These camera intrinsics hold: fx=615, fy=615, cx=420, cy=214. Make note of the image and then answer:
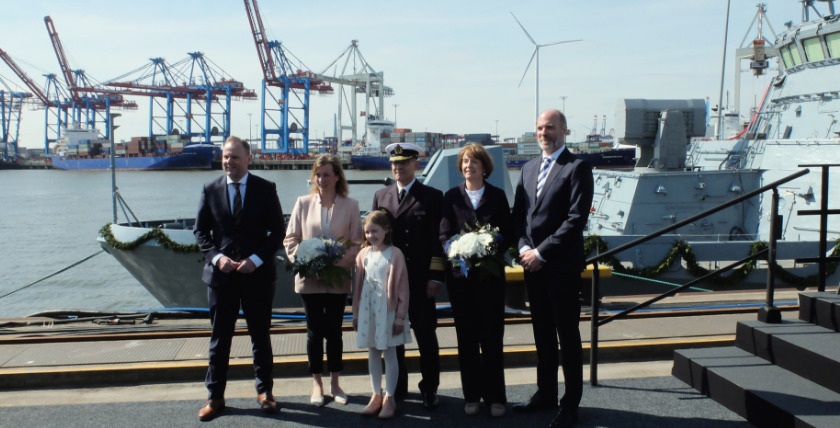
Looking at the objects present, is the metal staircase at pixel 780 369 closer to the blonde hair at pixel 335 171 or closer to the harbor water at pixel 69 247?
the blonde hair at pixel 335 171

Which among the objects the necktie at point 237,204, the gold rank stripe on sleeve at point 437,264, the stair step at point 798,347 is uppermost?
the necktie at point 237,204

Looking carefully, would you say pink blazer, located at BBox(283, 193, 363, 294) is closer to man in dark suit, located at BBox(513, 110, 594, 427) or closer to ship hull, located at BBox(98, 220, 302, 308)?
man in dark suit, located at BBox(513, 110, 594, 427)

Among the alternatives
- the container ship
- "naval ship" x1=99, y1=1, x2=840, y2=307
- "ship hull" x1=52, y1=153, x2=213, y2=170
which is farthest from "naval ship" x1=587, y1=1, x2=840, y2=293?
"ship hull" x1=52, y1=153, x2=213, y2=170

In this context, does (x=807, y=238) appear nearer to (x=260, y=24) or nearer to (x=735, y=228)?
(x=735, y=228)

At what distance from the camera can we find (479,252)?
3549mm

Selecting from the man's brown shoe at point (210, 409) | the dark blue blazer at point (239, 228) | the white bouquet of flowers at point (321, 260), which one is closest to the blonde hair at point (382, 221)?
the white bouquet of flowers at point (321, 260)

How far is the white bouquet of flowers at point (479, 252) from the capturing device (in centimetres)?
355

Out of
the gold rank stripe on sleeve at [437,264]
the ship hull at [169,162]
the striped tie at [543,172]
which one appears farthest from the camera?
the ship hull at [169,162]

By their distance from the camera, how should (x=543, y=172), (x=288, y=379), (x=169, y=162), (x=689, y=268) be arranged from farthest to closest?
1. (x=169, y=162)
2. (x=689, y=268)
3. (x=288, y=379)
4. (x=543, y=172)

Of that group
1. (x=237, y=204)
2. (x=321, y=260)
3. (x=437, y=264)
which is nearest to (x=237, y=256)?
(x=237, y=204)

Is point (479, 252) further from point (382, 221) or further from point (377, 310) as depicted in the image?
point (377, 310)

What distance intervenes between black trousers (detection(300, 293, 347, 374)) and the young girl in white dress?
0.60 ft

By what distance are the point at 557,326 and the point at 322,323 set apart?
1.51 m

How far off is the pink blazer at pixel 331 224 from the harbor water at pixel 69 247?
5.15 meters
